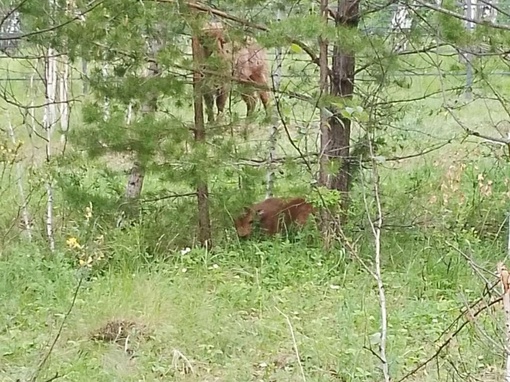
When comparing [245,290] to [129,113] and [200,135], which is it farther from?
[129,113]

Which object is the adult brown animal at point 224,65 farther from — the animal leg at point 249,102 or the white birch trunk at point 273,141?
the white birch trunk at point 273,141

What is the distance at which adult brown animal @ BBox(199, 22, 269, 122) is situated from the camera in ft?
17.4

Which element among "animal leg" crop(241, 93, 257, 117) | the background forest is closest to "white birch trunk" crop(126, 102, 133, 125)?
the background forest

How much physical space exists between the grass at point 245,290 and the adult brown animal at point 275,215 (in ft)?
0.35

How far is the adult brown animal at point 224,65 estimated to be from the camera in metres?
5.30

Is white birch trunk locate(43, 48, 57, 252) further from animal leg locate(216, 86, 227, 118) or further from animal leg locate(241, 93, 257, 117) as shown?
animal leg locate(241, 93, 257, 117)

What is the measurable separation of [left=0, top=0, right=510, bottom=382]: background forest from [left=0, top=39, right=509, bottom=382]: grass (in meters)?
0.02

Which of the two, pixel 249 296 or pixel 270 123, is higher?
pixel 270 123

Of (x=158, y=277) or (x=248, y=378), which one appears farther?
(x=158, y=277)

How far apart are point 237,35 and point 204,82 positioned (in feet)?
1.21

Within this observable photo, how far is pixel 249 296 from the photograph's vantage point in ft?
15.6

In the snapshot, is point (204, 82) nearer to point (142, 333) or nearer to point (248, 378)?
point (142, 333)

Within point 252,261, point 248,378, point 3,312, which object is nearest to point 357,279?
point 252,261

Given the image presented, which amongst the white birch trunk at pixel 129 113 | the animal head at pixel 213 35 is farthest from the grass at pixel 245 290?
the animal head at pixel 213 35
